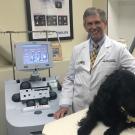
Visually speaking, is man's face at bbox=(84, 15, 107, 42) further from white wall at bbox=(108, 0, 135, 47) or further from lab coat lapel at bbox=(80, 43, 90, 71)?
white wall at bbox=(108, 0, 135, 47)

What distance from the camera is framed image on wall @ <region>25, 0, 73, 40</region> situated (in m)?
2.92

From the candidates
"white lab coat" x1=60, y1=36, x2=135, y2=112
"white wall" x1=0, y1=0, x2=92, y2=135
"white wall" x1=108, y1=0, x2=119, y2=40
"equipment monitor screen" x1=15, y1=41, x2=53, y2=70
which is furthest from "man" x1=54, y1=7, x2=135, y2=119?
"white wall" x1=108, y1=0, x2=119, y2=40

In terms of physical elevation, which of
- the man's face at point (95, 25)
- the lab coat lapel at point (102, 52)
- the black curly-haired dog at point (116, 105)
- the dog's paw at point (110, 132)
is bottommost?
the dog's paw at point (110, 132)

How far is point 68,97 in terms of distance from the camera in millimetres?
1849

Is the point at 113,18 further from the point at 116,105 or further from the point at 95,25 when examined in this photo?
the point at 116,105

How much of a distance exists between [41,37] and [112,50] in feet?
4.63

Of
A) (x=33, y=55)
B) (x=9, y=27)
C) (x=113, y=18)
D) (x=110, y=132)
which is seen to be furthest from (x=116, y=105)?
(x=113, y=18)

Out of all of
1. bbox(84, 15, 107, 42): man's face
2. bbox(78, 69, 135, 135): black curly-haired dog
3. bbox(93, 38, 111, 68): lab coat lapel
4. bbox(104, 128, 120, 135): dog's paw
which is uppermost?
bbox(84, 15, 107, 42): man's face

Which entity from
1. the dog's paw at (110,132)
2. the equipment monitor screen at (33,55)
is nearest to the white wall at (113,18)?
the equipment monitor screen at (33,55)

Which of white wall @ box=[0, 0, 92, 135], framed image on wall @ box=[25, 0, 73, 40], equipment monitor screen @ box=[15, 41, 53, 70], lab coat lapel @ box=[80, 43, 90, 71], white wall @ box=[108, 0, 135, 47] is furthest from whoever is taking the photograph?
white wall @ box=[108, 0, 135, 47]

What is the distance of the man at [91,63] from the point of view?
170 cm

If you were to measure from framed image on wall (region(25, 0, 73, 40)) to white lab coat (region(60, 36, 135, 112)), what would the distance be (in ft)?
3.43

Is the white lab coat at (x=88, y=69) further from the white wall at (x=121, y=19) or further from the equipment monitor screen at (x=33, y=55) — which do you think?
the white wall at (x=121, y=19)

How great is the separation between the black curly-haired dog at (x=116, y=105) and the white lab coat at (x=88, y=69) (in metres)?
0.55
